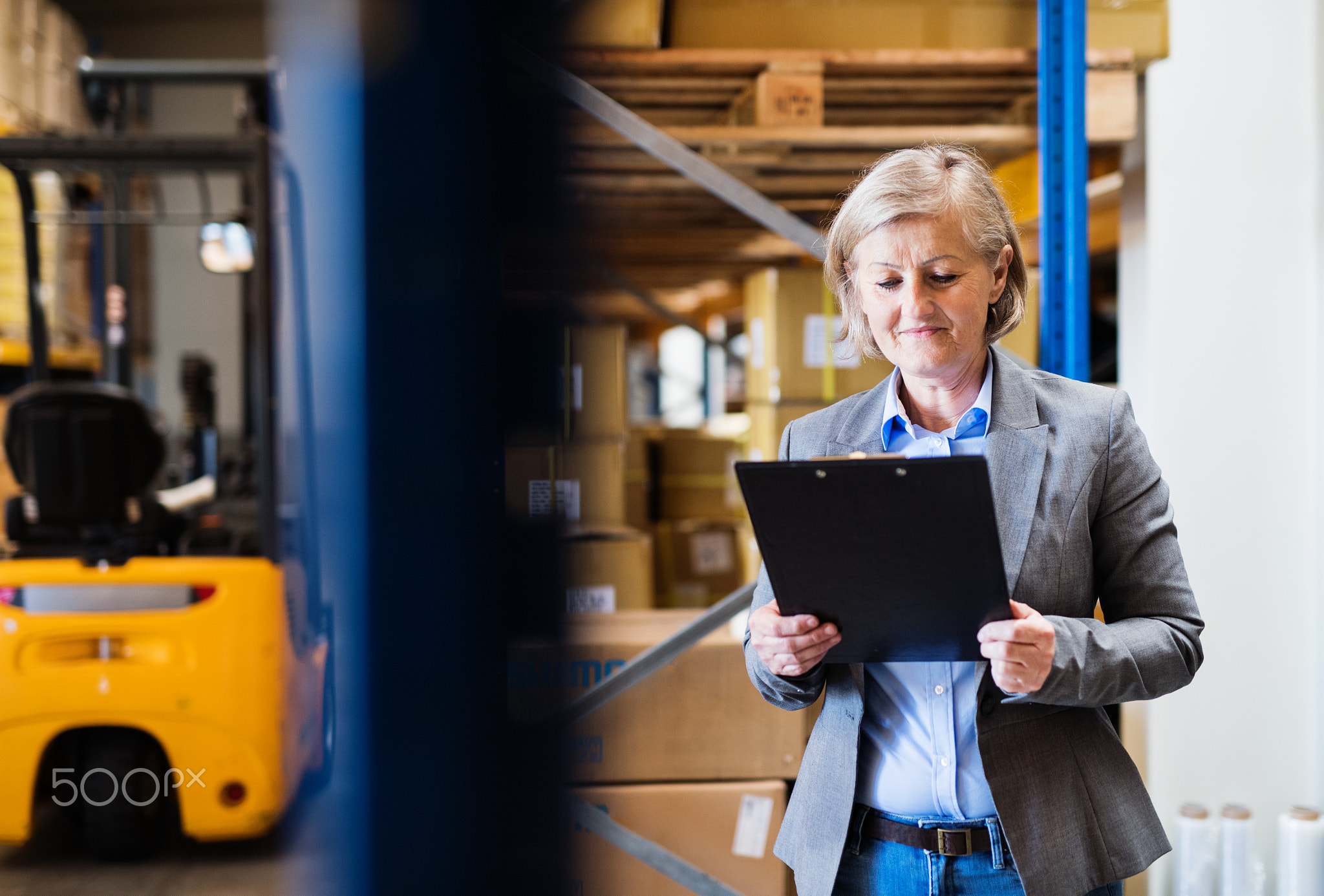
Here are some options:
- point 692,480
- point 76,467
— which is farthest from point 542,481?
point 692,480

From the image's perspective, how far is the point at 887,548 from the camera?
44.6 inches

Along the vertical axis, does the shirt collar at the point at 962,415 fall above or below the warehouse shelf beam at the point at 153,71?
below

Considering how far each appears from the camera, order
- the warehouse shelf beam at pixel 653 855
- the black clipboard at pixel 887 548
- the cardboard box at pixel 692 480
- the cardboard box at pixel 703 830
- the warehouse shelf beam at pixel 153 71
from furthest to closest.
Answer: the cardboard box at pixel 692 480 < the warehouse shelf beam at pixel 153 71 < the cardboard box at pixel 703 830 < the warehouse shelf beam at pixel 653 855 < the black clipboard at pixel 887 548

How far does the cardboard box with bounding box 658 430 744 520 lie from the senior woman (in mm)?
4145

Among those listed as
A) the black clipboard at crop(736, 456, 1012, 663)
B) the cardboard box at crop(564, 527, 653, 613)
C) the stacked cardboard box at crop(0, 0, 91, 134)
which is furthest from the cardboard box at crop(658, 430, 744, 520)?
the black clipboard at crop(736, 456, 1012, 663)

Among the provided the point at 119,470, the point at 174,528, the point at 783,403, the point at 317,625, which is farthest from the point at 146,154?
the point at 317,625

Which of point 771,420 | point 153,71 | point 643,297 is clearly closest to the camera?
point 771,420

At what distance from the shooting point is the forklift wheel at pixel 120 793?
3623mm

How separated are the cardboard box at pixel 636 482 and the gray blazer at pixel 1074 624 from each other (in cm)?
364

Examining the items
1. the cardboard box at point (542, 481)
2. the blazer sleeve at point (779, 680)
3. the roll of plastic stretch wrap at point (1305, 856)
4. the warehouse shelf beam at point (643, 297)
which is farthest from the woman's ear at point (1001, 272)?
the warehouse shelf beam at point (643, 297)

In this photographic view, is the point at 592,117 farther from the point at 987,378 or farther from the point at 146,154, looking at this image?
the point at 146,154

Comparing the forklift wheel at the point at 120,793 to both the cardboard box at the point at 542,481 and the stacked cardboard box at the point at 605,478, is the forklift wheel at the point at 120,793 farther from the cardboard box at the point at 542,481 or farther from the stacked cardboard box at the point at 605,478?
the cardboard box at the point at 542,481

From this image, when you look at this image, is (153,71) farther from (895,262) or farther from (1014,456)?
(1014,456)

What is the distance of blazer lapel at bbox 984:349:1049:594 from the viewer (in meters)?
1.28
